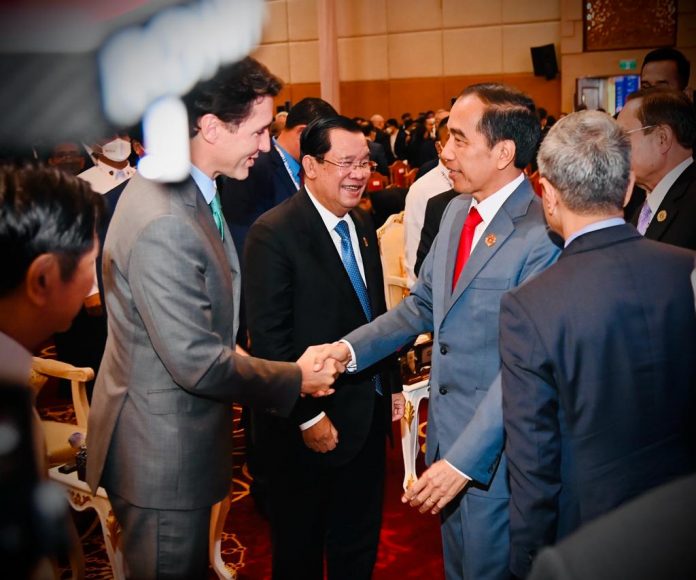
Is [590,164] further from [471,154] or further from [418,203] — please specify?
[418,203]

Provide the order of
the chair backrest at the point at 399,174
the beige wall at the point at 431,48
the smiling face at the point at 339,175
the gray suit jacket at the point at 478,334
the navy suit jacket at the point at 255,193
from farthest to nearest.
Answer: the beige wall at the point at 431,48, the chair backrest at the point at 399,174, the navy suit jacket at the point at 255,193, the smiling face at the point at 339,175, the gray suit jacket at the point at 478,334

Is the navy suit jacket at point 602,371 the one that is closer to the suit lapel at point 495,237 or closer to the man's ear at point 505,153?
the suit lapel at point 495,237

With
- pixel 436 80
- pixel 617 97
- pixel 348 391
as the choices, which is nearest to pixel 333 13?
pixel 436 80

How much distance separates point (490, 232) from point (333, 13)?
11212 millimetres

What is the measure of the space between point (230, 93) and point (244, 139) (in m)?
0.12

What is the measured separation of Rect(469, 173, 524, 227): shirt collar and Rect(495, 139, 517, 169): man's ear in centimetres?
6

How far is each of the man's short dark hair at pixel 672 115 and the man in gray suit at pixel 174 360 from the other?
1.60m

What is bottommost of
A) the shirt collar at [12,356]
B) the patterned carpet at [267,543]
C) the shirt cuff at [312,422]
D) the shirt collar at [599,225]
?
the patterned carpet at [267,543]

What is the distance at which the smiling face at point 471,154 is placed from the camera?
6.84 feet

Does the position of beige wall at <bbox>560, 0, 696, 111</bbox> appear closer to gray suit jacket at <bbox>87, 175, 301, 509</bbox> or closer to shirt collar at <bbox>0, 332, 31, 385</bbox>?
gray suit jacket at <bbox>87, 175, 301, 509</bbox>

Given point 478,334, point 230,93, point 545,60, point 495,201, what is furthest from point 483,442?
point 545,60

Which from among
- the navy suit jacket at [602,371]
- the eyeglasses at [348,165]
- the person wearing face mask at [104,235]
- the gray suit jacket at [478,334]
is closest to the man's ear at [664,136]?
the gray suit jacket at [478,334]

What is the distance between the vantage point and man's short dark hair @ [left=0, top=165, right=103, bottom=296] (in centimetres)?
114

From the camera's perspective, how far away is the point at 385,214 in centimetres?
621
